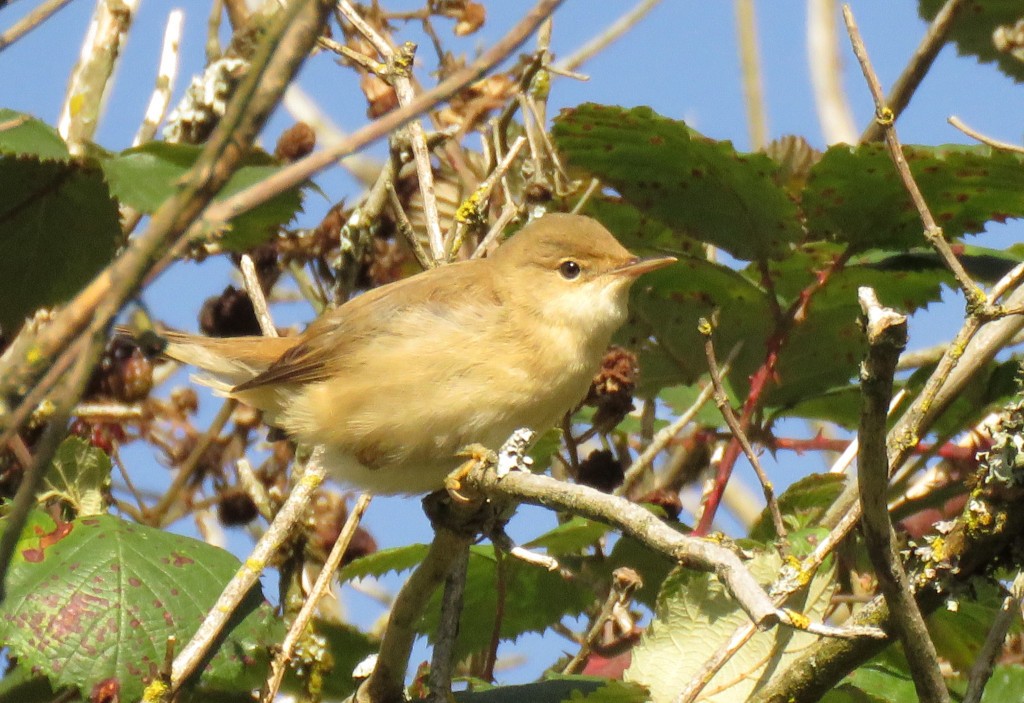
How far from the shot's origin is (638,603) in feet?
11.5

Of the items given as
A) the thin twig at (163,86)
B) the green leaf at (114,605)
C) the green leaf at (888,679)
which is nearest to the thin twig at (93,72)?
the thin twig at (163,86)

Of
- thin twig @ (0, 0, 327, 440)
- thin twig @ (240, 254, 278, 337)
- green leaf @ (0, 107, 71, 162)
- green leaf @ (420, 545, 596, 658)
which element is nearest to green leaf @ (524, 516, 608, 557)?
green leaf @ (420, 545, 596, 658)

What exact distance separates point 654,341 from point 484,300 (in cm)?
67

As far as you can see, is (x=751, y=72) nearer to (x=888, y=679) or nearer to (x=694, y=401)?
(x=694, y=401)

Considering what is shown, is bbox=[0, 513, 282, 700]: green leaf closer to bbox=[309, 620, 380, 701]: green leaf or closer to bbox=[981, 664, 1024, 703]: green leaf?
bbox=[309, 620, 380, 701]: green leaf

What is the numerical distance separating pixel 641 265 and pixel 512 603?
0.96 metres

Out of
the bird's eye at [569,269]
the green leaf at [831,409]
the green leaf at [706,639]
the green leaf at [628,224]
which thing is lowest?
the green leaf at [706,639]

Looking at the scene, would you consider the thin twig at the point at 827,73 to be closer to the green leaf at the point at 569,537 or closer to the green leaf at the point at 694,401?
the green leaf at the point at 694,401

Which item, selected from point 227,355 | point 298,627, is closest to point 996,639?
point 298,627

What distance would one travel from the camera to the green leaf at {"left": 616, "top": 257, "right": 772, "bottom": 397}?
3418 millimetres

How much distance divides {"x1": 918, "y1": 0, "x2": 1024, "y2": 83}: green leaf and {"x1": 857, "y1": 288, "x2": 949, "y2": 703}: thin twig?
7.23ft

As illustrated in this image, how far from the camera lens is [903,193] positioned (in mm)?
3074

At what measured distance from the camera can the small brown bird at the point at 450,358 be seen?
317 cm

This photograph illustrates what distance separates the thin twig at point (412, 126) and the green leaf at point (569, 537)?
912 mm
